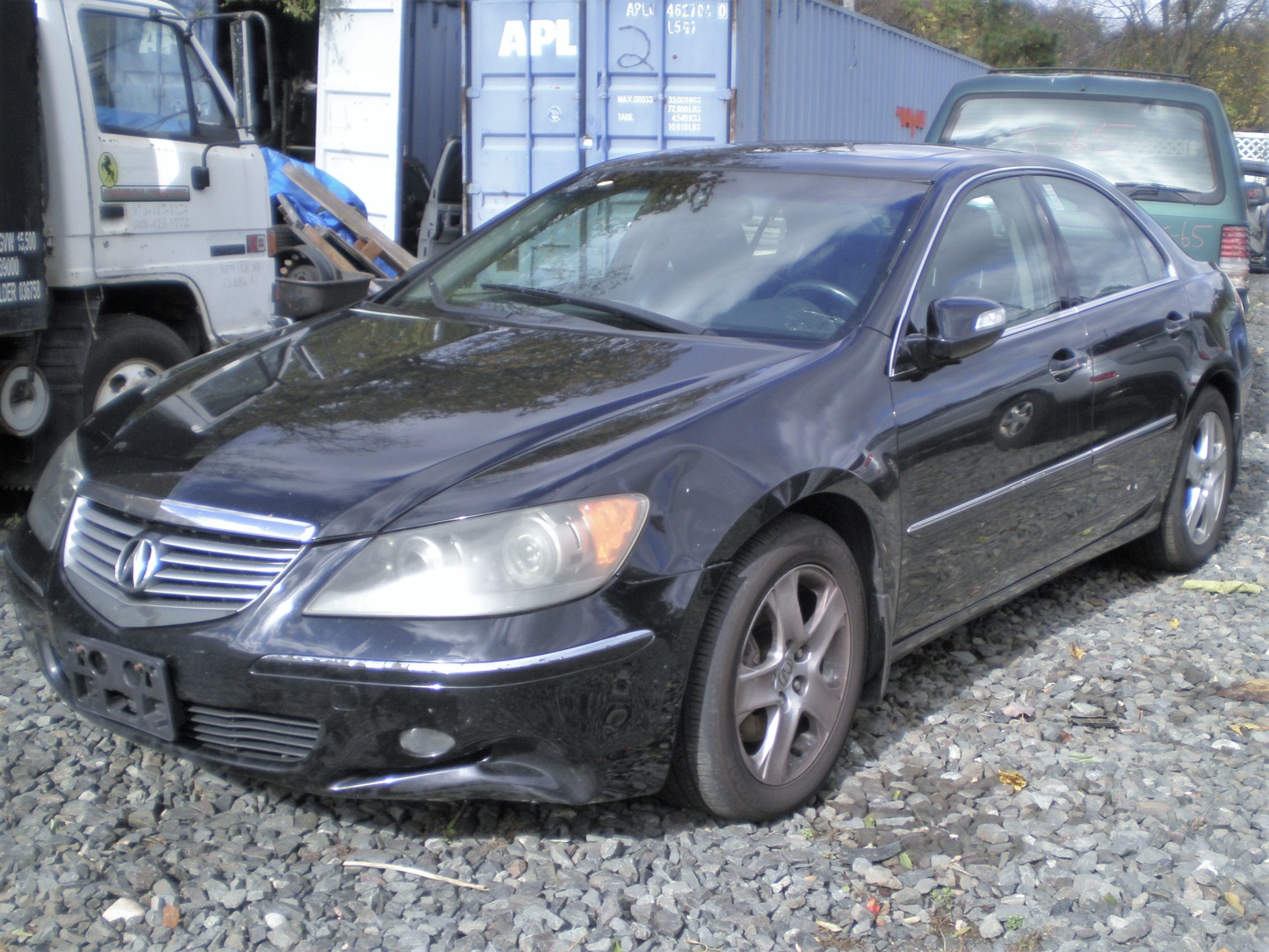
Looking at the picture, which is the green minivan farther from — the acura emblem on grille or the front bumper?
the acura emblem on grille

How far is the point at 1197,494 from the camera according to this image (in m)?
5.16

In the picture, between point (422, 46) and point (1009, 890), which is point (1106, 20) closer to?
point (422, 46)

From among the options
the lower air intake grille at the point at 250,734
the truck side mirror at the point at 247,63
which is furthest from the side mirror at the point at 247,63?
the lower air intake grille at the point at 250,734

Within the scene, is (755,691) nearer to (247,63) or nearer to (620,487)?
(620,487)

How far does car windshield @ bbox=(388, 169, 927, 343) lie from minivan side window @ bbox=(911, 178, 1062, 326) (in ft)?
0.54

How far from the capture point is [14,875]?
2.81 metres

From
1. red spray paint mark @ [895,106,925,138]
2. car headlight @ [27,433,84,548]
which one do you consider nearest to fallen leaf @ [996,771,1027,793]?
car headlight @ [27,433,84,548]

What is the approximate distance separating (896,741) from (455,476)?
162cm

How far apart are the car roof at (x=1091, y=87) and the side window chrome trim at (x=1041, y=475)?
416 centimetres

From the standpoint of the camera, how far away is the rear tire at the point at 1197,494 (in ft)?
16.3

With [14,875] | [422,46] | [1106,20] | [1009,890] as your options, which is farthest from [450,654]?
[1106,20]

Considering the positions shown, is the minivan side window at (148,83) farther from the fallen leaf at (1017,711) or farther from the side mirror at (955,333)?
the fallen leaf at (1017,711)

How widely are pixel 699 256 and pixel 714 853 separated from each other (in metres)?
1.71

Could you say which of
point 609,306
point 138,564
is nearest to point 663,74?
point 609,306
